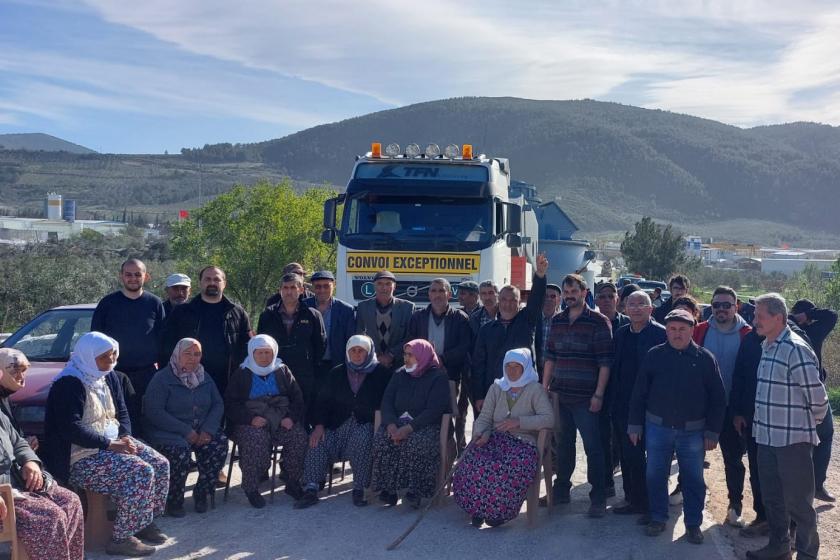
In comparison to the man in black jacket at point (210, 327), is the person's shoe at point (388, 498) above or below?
below

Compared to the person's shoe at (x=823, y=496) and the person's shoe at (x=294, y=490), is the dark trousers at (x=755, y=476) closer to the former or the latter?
the person's shoe at (x=823, y=496)

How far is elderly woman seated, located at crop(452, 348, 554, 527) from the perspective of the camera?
612cm

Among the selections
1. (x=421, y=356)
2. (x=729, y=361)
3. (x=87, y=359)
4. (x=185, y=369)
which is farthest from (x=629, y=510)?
(x=87, y=359)

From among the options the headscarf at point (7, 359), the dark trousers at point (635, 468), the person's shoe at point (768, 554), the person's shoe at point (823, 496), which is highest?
the headscarf at point (7, 359)

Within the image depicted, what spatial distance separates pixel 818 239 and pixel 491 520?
338ft

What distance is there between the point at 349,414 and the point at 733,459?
314cm

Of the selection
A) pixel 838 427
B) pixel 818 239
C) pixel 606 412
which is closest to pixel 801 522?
pixel 606 412

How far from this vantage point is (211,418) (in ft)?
21.5

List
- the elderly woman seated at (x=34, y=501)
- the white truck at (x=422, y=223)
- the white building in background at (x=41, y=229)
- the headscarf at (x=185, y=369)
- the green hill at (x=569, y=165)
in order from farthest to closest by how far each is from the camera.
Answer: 1. the green hill at (x=569, y=165)
2. the white building in background at (x=41, y=229)
3. the white truck at (x=422, y=223)
4. the headscarf at (x=185, y=369)
5. the elderly woman seated at (x=34, y=501)

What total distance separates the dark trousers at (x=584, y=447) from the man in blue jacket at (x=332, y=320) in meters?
2.13

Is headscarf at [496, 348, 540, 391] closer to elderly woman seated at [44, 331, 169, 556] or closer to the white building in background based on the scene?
elderly woman seated at [44, 331, 169, 556]

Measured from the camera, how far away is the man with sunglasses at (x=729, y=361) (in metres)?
6.25

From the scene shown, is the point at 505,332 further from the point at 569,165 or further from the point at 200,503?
the point at 569,165

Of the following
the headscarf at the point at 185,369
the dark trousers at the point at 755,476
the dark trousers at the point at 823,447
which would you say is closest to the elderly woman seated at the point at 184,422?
the headscarf at the point at 185,369
